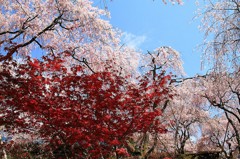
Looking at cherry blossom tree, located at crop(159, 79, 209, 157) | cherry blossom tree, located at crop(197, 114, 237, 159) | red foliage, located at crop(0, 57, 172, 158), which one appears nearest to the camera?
red foliage, located at crop(0, 57, 172, 158)

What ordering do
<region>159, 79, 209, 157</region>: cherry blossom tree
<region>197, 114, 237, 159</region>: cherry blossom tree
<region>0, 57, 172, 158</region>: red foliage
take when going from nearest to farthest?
<region>0, 57, 172, 158</region>: red foliage, <region>159, 79, 209, 157</region>: cherry blossom tree, <region>197, 114, 237, 159</region>: cherry blossom tree

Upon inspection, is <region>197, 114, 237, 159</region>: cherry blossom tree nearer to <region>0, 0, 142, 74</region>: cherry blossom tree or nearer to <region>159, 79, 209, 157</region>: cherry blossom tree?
<region>159, 79, 209, 157</region>: cherry blossom tree

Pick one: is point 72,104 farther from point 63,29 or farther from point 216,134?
point 216,134

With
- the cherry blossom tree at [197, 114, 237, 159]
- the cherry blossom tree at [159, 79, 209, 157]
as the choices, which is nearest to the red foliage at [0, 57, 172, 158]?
the cherry blossom tree at [159, 79, 209, 157]

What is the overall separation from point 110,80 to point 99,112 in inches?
45.4

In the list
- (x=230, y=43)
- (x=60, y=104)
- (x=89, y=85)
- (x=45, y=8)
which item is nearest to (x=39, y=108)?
(x=60, y=104)

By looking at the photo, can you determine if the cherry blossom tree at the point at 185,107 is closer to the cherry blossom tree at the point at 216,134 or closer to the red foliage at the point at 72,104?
the cherry blossom tree at the point at 216,134

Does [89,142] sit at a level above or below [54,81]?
below

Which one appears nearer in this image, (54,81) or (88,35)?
(54,81)

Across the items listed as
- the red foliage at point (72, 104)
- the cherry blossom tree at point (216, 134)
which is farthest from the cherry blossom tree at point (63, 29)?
the cherry blossom tree at point (216, 134)

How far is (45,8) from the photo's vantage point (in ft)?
38.4

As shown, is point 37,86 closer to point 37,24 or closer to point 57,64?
point 57,64

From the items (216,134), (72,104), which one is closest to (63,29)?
(72,104)

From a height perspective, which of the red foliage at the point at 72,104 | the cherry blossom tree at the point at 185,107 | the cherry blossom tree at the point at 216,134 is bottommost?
the red foliage at the point at 72,104
